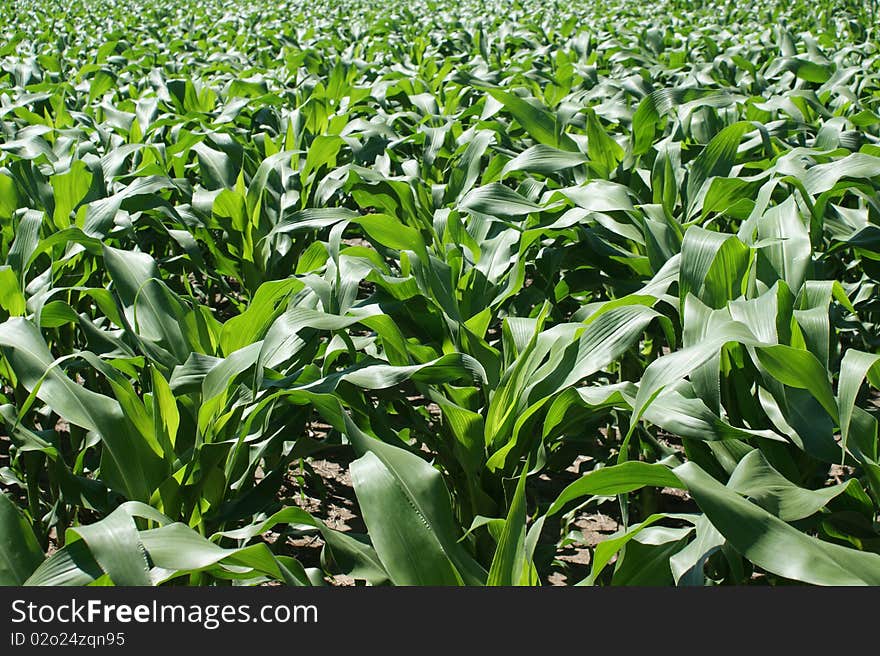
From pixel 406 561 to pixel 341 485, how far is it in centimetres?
125

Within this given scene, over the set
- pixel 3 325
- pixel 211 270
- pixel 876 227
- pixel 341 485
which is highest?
pixel 3 325

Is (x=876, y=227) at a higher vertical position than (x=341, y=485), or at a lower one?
higher

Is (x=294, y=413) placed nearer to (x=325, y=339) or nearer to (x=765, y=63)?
(x=325, y=339)

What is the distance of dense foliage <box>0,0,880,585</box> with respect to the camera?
4.15 ft

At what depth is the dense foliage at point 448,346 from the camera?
1266 mm

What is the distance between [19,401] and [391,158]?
5.19 feet

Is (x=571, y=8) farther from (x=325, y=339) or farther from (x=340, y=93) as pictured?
(x=325, y=339)

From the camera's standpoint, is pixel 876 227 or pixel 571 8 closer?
pixel 876 227

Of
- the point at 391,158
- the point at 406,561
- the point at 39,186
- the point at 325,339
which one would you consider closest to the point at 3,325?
the point at 325,339

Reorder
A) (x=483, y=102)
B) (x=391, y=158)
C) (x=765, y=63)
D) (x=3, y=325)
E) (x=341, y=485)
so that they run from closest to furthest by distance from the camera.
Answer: (x=3, y=325) → (x=341, y=485) → (x=391, y=158) → (x=483, y=102) → (x=765, y=63)

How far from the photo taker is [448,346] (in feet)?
6.08

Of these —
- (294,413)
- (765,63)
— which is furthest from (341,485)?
(765,63)

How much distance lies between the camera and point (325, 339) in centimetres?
205

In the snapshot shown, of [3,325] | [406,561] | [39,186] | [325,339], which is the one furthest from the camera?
[39,186]
